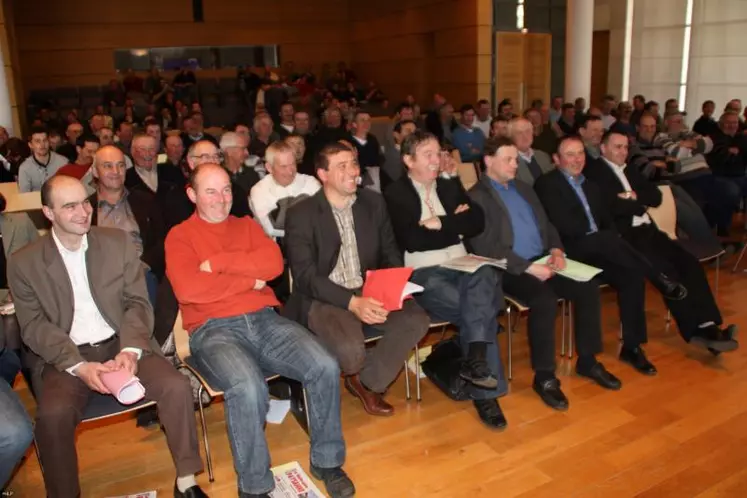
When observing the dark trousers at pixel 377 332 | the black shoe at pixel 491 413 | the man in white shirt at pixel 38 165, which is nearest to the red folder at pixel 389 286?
the dark trousers at pixel 377 332

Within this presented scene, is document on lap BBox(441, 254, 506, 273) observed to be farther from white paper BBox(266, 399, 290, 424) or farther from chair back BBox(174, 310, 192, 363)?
chair back BBox(174, 310, 192, 363)

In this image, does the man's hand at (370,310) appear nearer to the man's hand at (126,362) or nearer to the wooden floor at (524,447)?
the wooden floor at (524,447)

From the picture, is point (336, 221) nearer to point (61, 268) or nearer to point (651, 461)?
point (61, 268)

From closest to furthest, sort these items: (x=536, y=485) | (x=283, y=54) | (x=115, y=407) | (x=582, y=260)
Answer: (x=115, y=407) < (x=536, y=485) < (x=582, y=260) < (x=283, y=54)

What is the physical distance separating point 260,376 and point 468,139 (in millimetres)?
6193

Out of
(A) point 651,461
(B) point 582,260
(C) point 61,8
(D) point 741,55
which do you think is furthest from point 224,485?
(C) point 61,8

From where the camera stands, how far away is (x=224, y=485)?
2.76 m

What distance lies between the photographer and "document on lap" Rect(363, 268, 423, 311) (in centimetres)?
Result: 292

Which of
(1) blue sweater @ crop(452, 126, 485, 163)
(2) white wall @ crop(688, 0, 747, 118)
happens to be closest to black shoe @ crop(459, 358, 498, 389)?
(1) blue sweater @ crop(452, 126, 485, 163)

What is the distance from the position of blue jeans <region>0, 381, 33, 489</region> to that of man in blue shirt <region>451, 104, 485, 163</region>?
635cm

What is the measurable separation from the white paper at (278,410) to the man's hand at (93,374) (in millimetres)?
1007

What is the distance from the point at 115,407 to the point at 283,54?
15.4 metres

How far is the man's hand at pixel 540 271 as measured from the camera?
11.5 ft

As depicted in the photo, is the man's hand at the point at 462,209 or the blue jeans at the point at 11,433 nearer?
the blue jeans at the point at 11,433
